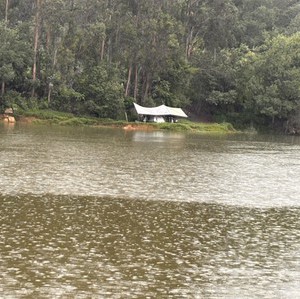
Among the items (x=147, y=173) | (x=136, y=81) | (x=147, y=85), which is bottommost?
(x=147, y=173)

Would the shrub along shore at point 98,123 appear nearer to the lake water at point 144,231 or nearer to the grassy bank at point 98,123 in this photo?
the grassy bank at point 98,123

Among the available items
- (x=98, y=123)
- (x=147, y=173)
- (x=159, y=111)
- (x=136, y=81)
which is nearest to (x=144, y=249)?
(x=147, y=173)

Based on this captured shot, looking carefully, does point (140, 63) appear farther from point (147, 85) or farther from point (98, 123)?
point (98, 123)

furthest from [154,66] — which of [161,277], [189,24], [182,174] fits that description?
[161,277]

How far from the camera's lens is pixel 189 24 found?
107 meters

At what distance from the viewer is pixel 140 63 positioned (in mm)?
90062

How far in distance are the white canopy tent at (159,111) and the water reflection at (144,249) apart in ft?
207

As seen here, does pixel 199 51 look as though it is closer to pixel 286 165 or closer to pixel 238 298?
pixel 286 165

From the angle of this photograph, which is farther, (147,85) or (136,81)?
(147,85)

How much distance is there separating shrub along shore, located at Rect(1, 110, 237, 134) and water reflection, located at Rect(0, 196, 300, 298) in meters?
55.0

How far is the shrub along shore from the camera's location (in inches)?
2977

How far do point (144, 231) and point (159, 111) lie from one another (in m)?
69.8

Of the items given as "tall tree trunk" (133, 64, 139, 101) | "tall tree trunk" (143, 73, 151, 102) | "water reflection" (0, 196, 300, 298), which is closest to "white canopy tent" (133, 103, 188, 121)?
"tall tree trunk" (143, 73, 151, 102)

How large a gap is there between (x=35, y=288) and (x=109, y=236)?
499cm
